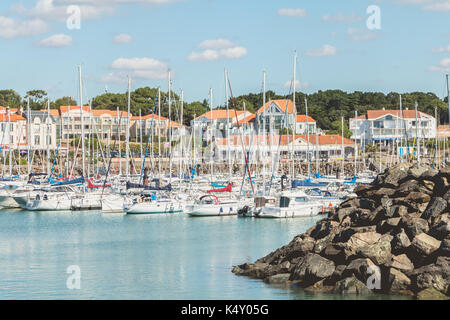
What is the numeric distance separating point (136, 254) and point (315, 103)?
120 metres

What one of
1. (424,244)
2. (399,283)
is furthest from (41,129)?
(399,283)

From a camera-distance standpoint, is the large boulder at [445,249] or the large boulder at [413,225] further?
the large boulder at [413,225]

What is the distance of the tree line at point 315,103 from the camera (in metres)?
137

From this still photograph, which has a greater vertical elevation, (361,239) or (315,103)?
(315,103)

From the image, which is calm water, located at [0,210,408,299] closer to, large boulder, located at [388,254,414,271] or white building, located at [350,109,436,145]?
large boulder, located at [388,254,414,271]

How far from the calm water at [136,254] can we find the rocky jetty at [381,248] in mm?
1110

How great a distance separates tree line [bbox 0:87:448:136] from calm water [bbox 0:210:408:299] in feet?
267

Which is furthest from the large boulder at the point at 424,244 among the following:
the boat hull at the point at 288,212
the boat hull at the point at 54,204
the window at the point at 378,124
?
the window at the point at 378,124

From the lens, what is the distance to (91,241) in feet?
138

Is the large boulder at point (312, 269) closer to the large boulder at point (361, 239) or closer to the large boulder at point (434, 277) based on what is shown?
the large boulder at point (361, 239)

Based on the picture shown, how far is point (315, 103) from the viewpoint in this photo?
153 metres

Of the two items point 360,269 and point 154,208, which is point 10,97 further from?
point 360,269
